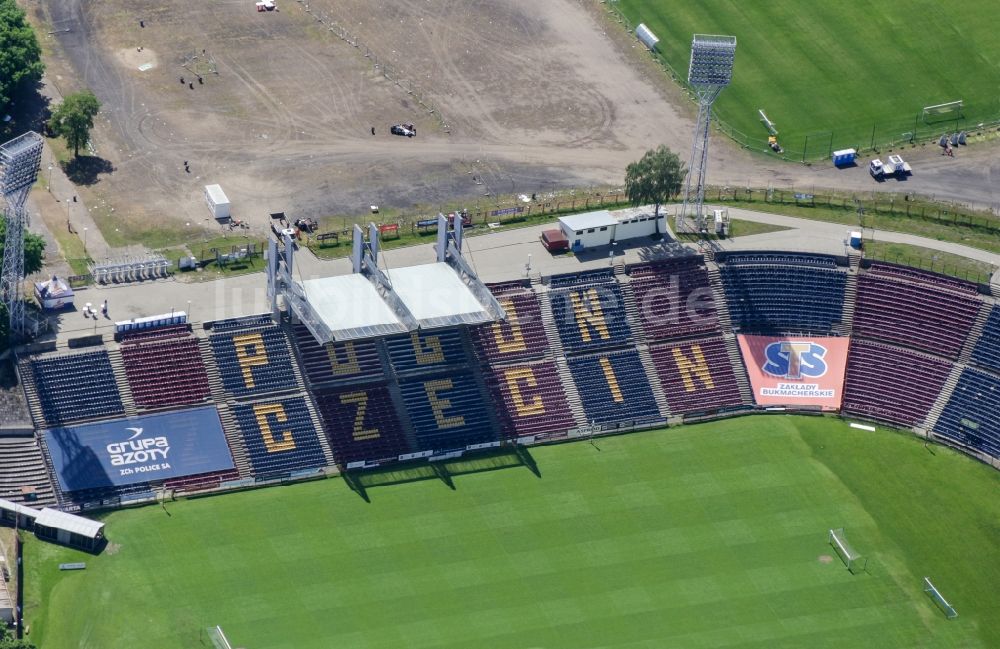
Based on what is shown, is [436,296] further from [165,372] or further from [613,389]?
[165,372]

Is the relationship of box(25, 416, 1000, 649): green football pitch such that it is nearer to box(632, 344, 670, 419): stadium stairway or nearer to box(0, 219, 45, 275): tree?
box(632, 344, 670, 419): stadium stairway

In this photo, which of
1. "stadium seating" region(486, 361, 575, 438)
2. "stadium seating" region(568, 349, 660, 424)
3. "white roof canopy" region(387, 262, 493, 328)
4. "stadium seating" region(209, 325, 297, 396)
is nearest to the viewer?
"stadium seating" region(209, 325, 297, 396)

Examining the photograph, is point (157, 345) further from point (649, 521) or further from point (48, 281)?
point (649, 521)

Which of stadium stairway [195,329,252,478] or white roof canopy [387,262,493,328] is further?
white roof canopy [387,262,493,328]

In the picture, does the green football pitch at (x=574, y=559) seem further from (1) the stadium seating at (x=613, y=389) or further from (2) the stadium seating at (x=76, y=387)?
(2) the stadium seating at (x=76, y=387)

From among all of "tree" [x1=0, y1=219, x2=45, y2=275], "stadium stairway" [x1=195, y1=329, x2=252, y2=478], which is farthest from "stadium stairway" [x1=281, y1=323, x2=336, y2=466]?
"tree" [x1=0, y1=219, x2=45, y2=275]

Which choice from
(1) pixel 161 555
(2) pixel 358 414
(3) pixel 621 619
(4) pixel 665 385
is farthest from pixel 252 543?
(4) pixel 665 385

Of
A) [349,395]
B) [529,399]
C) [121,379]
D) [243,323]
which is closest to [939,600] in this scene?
[529,399]
